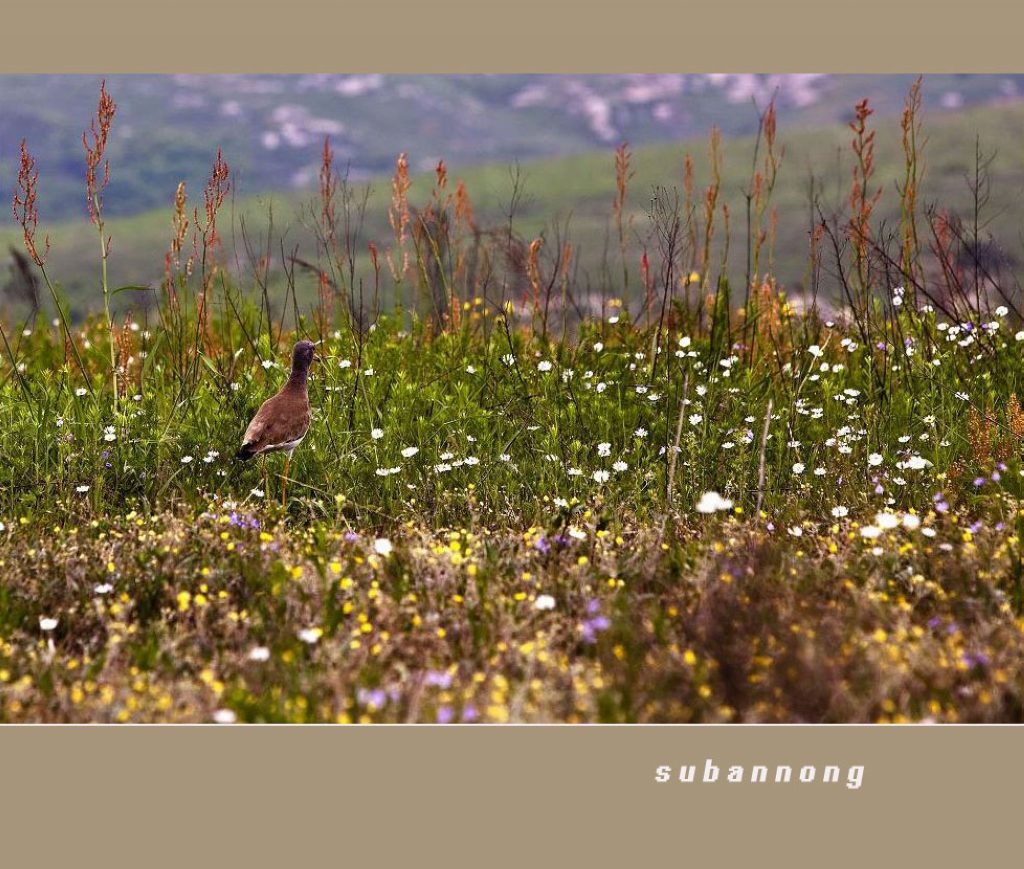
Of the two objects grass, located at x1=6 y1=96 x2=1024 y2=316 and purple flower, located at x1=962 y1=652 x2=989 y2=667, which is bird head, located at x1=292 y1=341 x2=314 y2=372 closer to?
purple flower, located at x1=962 y1=652 x2=989 y2=667

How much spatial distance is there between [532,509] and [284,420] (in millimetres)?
909

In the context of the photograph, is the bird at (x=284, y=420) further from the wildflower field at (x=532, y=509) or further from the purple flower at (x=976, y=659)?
the purple flower at (x=976, y=659)

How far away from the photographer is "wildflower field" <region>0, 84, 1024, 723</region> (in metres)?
2.66

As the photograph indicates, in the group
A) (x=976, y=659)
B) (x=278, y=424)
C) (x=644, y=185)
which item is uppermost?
(x=644, y=185)

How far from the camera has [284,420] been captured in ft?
11.8

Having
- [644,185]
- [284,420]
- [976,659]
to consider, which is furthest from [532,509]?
[644,185]

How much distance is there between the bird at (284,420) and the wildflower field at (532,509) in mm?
247

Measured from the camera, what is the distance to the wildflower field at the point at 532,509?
2664 mm

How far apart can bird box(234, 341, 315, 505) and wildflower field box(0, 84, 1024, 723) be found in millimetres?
247

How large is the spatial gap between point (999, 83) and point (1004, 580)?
88.1 feet

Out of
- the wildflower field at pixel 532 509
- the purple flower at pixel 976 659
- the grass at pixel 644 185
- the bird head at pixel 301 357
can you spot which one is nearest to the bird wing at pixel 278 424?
the bird head at pixel 301 357

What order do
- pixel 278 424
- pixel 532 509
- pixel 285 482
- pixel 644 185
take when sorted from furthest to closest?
pixel 644 185 → pixel 285 482 → pixel 532 509 → pixel 278 424

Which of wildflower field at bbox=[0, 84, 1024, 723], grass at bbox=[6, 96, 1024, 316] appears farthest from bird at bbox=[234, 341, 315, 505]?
grass at bbox=[6, 96, 1024, 316]

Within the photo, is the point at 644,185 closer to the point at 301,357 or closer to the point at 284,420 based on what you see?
the point at 301,357
